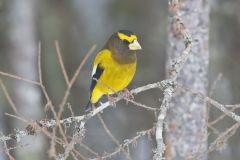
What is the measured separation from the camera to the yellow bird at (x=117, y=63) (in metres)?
5.77

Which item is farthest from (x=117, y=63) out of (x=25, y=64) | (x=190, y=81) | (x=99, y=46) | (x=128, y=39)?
(x=99, y=46)

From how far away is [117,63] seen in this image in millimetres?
5820

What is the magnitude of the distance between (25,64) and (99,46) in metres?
3.16

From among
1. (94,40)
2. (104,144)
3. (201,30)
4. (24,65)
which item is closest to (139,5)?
(94,40)

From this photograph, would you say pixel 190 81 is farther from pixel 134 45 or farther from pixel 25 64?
pixel 25 64

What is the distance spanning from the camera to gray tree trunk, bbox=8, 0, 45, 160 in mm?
8477

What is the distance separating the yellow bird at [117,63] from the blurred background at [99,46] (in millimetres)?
2841

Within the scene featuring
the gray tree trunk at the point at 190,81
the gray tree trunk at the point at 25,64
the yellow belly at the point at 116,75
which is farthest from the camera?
the gray tree trunk at the point at 25,64

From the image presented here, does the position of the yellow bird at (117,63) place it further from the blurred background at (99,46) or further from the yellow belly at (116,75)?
the blurred background at (99,46)

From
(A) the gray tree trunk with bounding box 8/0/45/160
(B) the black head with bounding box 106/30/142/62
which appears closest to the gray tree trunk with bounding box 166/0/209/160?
(B) the black head with bounding box 106/30/142/62

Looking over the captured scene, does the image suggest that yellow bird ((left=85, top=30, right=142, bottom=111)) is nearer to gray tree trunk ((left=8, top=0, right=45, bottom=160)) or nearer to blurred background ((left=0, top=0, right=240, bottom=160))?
gray tree trunk ((left=8, top=0, right=45, bottom=160))

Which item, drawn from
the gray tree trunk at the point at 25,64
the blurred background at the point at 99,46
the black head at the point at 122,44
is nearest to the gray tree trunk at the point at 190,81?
the black head at the point at 122,44

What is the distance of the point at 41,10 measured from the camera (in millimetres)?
10859

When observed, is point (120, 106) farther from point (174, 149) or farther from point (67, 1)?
point (174, 149)
